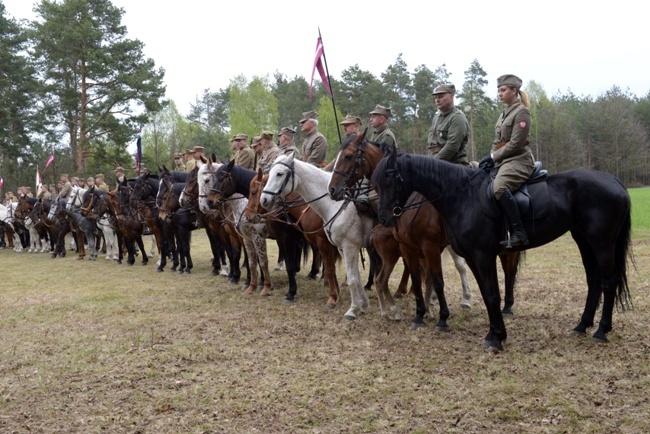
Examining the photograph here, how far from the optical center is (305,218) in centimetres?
909

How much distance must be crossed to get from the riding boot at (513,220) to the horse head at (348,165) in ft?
6.56

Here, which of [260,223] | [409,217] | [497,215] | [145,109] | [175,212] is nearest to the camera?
[497,215]

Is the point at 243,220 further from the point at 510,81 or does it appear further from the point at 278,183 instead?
the point at 510,81

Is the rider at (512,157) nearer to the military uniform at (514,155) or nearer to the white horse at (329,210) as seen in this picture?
the military uniform at (514,155)

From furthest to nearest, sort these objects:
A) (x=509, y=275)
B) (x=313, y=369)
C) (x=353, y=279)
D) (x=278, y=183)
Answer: (x=278, y=183) → (x=353, y=279) → (x=509, y=275) → (x=313, y=369)

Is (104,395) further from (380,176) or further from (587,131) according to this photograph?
(587,131)

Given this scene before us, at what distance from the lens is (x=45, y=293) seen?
11.7 m

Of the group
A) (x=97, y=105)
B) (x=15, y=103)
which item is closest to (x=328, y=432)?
(x=97, y=105)

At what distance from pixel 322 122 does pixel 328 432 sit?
142 ft

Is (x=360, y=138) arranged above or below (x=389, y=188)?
above

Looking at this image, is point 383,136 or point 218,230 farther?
point 218,230

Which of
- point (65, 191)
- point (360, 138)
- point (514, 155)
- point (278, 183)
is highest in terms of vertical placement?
point (65, 191)

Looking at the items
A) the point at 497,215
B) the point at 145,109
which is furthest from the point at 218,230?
the point at 145,109

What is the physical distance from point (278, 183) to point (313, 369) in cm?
328
